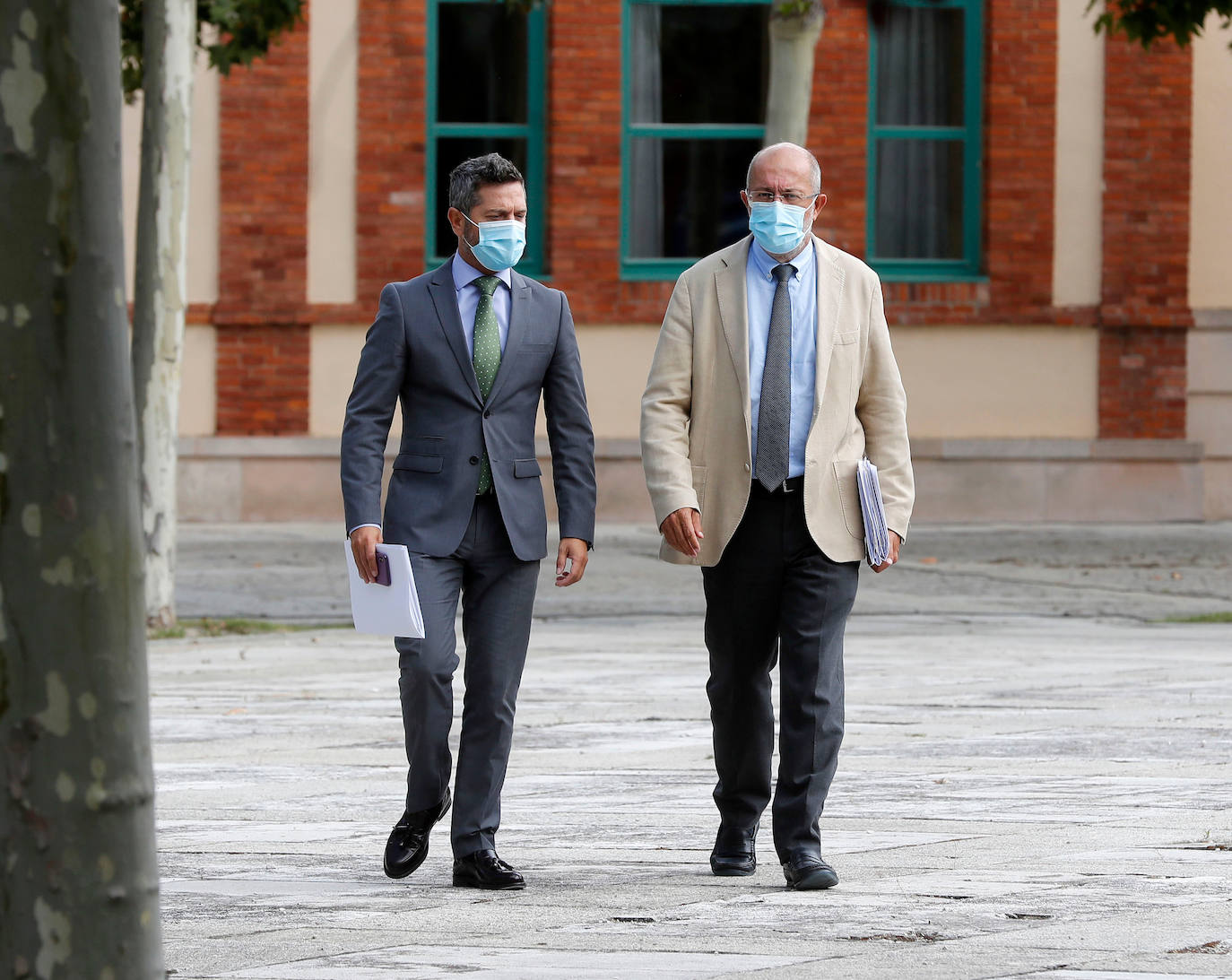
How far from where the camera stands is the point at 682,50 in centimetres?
2038

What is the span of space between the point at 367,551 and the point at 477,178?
104 cm

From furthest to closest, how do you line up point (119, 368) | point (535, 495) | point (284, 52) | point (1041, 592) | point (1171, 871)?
point (284, 52) → point (1041, 592) → point (535, 495) → point (1171, 871) → point (119, 368)

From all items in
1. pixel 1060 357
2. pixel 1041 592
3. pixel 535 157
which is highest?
pixel 535 157

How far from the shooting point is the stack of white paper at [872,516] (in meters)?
5.89

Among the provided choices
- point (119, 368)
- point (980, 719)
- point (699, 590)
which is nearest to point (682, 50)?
point (699, 590)

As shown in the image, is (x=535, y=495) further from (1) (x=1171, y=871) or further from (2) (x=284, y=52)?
(2) (x=284, y=52)

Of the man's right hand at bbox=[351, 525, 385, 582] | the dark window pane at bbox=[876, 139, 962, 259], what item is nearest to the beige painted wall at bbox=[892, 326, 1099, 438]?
the dark window pane at bbox=[876, 139, 962, 259]

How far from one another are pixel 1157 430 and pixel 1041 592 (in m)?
6.00

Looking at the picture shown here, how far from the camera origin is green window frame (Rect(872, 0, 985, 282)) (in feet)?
67.6

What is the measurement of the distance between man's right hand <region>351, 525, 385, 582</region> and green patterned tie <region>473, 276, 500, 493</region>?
1.04 ft

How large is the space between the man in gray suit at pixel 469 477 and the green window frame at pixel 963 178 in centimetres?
1477

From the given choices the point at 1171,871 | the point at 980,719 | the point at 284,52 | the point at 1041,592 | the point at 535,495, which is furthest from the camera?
the point at 284,52

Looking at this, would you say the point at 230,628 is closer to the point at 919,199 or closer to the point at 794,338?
the point at 794,338

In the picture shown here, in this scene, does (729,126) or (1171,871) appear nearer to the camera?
(1171,871)
